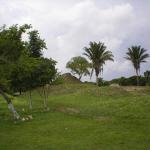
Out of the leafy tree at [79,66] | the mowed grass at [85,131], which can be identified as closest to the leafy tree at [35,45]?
the mowed grass at [85,131]

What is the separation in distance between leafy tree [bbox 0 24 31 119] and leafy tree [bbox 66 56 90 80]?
224ft

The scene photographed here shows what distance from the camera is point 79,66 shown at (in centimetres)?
10506

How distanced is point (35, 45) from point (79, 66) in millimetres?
61704

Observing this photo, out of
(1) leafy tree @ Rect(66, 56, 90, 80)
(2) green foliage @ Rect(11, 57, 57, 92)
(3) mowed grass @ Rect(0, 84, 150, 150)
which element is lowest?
(3) mowed grass @ Rect(0, 84, 150, 150)

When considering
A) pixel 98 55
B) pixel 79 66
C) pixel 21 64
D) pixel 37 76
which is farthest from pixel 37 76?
pixel 79 66

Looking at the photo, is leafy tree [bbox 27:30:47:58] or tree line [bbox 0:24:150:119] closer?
tree line [bbox 0:24:150:119]

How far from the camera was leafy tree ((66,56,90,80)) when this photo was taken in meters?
104

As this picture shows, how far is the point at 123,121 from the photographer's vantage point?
29.9 m

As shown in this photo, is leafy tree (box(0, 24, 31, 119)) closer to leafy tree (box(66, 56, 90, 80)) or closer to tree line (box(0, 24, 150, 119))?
tree line (box(0, 24, 150, 119))

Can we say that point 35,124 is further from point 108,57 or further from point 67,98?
point 108,57

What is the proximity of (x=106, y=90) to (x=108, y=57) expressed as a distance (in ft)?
67.2

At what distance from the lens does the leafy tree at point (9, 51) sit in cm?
3275

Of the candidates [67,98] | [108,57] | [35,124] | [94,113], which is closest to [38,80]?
[94,113]

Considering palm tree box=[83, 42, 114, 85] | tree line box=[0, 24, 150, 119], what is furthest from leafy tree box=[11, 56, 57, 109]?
Result: palm tree box=[83, 42, 114, 85]
